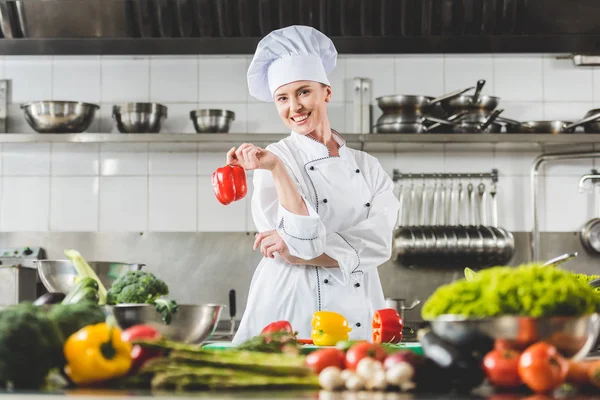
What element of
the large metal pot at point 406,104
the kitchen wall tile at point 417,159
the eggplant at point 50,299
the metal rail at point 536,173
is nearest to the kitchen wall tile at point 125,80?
the large metal pot at point 406,104

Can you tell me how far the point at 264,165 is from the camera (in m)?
2.25

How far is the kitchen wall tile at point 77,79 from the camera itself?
4449mm

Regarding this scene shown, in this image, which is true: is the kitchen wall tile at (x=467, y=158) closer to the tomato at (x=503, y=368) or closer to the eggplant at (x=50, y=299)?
the eggplant at (x=50, y=299)

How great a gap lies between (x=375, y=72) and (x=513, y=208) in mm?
1087

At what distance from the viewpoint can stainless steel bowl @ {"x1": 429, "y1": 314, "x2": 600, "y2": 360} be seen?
1.10 m

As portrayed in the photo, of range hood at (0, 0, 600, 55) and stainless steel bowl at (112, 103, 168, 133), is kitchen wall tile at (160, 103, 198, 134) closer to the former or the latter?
stainless steel bowl at (112, 103, 168, 133)

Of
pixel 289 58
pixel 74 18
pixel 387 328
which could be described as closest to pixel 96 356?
pixel 387 328

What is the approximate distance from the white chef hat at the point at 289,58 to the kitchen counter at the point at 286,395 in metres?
1.65

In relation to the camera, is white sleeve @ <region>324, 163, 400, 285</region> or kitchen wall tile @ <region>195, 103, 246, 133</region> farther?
kitchen wall tile @ <region>195, 103, 246, 133</region>

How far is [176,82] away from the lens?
444 cm

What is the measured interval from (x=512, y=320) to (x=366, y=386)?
227 mm

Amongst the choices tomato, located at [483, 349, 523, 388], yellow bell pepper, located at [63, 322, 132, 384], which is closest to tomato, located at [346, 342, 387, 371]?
tomato, located at [483, 349, 523, 388]

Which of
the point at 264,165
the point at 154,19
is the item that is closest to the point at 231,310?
the point at 154,19

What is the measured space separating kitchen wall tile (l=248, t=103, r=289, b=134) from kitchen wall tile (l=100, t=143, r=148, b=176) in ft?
2.02
